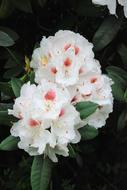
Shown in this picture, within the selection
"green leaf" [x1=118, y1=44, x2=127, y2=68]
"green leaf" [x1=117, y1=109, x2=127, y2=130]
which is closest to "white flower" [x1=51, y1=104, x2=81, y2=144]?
"green leaf" [x1=117, y1=109, x2=127, y2=130]

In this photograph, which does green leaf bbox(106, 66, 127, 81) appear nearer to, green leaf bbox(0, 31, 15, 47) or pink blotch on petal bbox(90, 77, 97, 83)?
pink blotch on petal bbox(90, 77, 97, 83)

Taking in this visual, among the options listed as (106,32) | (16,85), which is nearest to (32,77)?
(16,85)

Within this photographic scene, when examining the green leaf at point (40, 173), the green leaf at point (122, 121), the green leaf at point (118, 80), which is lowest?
the green leaf at point (40, 173)

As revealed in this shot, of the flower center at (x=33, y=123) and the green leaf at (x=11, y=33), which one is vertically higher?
the green leaf at (x=11, y=33)

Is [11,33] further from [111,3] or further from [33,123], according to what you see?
[33,123]

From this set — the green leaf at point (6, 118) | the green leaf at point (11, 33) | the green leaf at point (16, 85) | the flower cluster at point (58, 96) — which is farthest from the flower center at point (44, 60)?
the green leaf at point (11, 33)

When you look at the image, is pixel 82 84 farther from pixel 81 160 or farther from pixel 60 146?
pixel 81 160

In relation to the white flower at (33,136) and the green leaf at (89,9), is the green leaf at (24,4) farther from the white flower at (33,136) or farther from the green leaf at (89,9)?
the white flower at (33,136)
